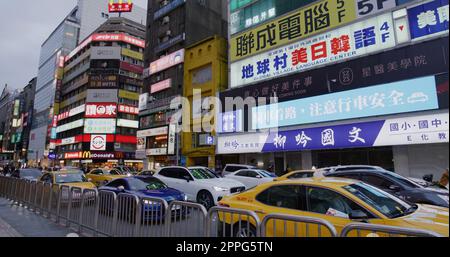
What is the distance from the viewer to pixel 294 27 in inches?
1007

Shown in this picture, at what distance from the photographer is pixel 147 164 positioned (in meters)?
44.4

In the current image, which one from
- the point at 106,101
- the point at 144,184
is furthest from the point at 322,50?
the point at 106,101

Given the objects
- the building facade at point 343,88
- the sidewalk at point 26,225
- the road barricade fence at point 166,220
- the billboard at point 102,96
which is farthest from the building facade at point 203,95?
the billboard at point 102,96

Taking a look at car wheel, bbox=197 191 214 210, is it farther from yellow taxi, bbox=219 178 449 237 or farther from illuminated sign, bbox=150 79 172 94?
illuminated sign, bbox=150 79 172 94

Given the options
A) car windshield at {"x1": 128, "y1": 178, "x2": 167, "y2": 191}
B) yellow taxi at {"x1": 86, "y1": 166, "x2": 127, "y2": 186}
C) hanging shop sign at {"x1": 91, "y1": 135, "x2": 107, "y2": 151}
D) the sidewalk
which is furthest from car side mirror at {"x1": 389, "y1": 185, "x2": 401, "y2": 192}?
hanging shop sign at {"x1": 91, "y1": 135, "x2": 107, "y2": 151}

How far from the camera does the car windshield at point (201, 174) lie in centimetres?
1253

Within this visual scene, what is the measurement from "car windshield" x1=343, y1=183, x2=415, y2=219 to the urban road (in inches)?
99.5

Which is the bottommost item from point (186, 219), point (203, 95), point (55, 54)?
point (186, 219)

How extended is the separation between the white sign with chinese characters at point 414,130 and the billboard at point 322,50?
5344mm

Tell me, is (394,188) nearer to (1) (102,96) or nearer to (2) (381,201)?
(2) (381,201)

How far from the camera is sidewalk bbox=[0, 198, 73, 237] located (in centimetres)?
716

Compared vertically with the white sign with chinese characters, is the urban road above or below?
below

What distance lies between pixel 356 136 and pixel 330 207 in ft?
55.2
